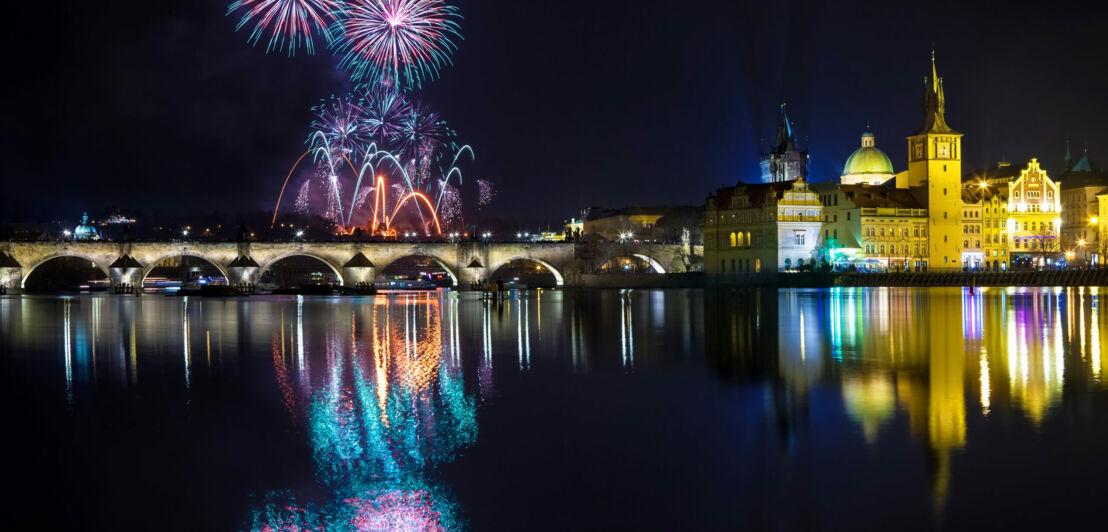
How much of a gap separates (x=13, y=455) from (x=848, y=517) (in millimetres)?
10161

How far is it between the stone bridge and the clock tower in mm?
24525

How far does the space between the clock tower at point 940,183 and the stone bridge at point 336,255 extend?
24.5m

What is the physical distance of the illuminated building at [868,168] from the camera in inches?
4609

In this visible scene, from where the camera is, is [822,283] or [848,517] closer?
[848,517]

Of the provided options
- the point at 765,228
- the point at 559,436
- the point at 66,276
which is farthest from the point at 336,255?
the point at 559,436

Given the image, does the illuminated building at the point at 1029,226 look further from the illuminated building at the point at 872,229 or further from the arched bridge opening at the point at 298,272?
the arched bridge opening at the point at 298,272

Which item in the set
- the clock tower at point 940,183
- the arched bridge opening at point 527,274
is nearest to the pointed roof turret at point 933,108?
the clock tower at point 940,183

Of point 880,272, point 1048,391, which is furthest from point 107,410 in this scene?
point 880,272

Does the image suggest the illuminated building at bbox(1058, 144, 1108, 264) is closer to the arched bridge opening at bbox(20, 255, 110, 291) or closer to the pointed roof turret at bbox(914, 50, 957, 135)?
the pointed roof turret at bbox(914, 50, 957, 135)

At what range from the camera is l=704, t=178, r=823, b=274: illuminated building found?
93812mm

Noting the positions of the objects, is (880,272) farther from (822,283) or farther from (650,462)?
(650,462)

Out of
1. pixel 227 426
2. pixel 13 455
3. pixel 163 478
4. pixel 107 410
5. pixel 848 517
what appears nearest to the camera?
pixel 848 517

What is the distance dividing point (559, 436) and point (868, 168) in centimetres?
11049

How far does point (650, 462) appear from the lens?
12305 millimetres
